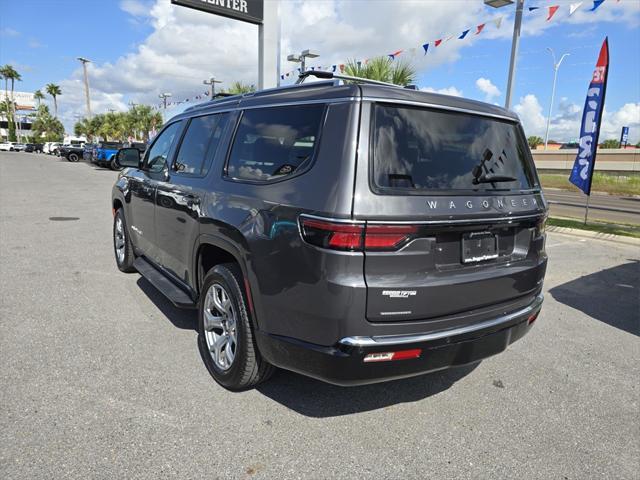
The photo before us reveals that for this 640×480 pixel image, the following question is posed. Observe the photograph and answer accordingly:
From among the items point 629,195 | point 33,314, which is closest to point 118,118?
point 629,195

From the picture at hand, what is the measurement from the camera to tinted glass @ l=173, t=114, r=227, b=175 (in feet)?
11.5

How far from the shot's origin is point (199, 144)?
12.4 feet

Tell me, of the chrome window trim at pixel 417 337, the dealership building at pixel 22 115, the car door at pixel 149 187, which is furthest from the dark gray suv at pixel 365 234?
the dealership building at pixel 22 115

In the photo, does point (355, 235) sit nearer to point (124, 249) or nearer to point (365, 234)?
point (365, 234)

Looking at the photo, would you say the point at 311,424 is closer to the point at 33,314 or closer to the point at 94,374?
the point at 94,374

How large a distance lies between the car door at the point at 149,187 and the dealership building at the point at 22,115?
11974 centimetres

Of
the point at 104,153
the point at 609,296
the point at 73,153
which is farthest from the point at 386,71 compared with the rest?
the point at 73,153

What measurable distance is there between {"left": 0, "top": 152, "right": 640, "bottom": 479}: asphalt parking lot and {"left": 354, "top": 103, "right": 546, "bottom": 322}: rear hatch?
2.65 feet

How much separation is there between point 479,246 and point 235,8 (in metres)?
13.3

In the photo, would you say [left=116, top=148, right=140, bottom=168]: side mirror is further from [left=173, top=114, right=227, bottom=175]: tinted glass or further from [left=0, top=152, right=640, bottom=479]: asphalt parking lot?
[left=0, top=152, right=640, bottom=479]: asphalt parking lot

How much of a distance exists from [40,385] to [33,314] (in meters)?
1.48

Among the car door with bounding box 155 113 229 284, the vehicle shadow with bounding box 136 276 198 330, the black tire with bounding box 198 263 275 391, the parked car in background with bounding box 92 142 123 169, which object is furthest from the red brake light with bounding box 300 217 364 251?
the parked car in background with bounding box 92 142 123 169

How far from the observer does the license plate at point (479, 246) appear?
100 inches

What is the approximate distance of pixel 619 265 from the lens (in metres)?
7.24
